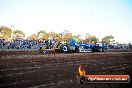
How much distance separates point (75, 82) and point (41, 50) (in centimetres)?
1666

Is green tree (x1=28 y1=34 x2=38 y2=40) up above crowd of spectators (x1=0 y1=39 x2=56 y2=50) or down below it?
above

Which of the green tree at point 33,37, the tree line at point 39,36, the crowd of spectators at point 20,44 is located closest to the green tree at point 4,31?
the tree line at point 39,36

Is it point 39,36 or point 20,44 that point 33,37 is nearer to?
point 39,36

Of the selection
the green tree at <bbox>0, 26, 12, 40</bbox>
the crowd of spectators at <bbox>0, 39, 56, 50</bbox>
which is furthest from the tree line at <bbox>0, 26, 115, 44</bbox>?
the crowd of spectators at <bbox>0, 39, 56, 50</bbox>

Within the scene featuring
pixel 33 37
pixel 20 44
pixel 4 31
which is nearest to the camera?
pixel 20 44

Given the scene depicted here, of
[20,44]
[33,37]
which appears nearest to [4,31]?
[33,37]

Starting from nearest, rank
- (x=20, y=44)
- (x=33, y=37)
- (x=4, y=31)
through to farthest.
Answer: (x=20, y=44), (x=4, y=31), (x=33, y=37)

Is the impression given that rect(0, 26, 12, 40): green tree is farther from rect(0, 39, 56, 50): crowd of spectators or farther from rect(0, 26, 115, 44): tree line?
rect(0, 39, 56, 50): crowd of spectators

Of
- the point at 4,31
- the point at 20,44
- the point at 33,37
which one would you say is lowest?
the point at 20,44

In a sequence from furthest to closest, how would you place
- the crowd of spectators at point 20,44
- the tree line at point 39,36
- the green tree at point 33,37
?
the green tree at point 33,37
the tree line at point 39,36
the crowd of spectators at point 20,44

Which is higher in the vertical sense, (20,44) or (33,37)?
(33,37)

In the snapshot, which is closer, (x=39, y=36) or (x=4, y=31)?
(x=4, y=31)

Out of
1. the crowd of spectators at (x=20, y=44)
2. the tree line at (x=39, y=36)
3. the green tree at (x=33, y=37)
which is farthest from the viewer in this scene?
the green tree at (x=33, y=37)

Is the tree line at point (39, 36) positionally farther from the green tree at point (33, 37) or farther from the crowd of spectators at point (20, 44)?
the crowd of spectators at point (20, 44)
